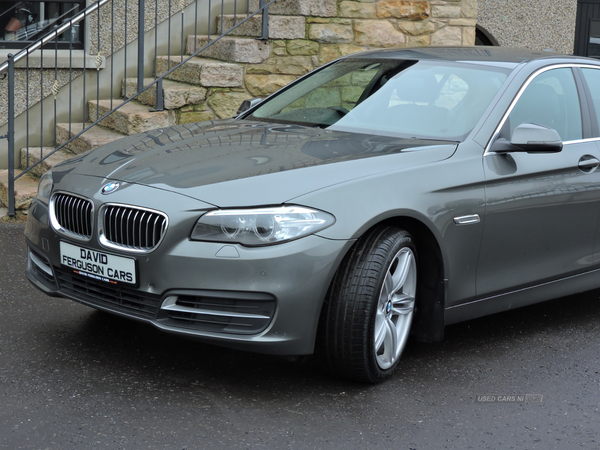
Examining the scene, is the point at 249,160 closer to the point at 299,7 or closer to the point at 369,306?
the point at 369,306

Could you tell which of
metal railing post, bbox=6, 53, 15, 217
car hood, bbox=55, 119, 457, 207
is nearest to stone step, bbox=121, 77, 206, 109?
metal railing post, bbox=6, 53, 15, 217

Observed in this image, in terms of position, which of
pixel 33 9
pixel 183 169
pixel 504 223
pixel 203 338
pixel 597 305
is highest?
pixel 33 9

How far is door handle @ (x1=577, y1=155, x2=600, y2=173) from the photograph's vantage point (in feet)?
14.0

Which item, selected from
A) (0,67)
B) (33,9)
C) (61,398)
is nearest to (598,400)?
(61,398)

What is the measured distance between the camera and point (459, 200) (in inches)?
144

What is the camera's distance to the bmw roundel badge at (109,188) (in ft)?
11.3

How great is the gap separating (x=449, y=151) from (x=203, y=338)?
1420mm

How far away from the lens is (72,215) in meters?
3.56

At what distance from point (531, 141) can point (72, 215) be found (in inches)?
82.4

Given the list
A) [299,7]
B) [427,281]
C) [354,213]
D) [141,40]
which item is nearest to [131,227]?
[354,213]

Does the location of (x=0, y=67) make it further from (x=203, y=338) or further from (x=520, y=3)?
(x=520, y=3)

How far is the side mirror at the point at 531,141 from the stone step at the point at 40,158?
15.5 ft

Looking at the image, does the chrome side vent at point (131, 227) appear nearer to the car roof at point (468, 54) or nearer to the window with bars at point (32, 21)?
the car roof at point (468, 54)

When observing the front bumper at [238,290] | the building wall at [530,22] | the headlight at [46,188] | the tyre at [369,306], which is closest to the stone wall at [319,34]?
the building wall at [530,22]
